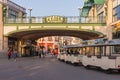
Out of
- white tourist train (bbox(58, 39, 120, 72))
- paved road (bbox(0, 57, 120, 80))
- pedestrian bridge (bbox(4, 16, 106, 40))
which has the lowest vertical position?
paved road (bbox(0, 57, 120, 80))

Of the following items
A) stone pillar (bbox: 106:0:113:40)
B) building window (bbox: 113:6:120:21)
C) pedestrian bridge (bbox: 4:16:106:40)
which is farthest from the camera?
pedestrian bridge (bbox: 4:16:106:40)

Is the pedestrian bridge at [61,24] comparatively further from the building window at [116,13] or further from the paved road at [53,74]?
the paved road at [53,74]

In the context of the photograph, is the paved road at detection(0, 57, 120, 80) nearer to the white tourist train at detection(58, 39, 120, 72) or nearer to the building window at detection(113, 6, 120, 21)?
the white tourist train at detection(58, 39, 120, 72)

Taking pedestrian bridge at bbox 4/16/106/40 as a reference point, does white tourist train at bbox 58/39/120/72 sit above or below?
below

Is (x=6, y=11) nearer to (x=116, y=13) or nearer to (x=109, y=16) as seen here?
(x=109, y=16)

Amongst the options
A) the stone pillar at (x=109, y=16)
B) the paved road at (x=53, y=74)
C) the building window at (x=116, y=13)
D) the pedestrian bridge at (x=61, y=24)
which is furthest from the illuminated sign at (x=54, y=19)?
the paved road at (x=53, y=74)

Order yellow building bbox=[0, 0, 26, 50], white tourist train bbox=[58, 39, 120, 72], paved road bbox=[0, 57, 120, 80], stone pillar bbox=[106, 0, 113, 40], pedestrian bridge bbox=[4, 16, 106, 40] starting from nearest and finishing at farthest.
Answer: paved road bbox=[0, 57, 120, 80]
white tourist train bbox=[58, 39, 120, 72]
stone pillar bbox=[106, 0, 113, 40]
pedestrian bridge bbox=[4, 16, 106, 40]
yellow building bbox=[0, 0, 26, 50]

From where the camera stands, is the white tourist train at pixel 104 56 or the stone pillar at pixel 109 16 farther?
the stone pillar at pixel 109 16

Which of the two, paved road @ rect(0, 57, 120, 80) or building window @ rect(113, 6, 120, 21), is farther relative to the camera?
building window @ rect(113, 6, 120, 21)

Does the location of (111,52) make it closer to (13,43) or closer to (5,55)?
(5,55)

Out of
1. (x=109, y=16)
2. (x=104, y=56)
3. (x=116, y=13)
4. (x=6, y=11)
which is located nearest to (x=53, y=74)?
(x=104, y=56)

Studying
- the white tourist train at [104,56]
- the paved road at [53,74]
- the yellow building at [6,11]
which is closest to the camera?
the paved road at [53,74]

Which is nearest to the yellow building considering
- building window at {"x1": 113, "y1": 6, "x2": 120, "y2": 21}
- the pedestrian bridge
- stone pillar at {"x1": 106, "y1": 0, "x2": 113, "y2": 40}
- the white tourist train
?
the pedestrian bridge

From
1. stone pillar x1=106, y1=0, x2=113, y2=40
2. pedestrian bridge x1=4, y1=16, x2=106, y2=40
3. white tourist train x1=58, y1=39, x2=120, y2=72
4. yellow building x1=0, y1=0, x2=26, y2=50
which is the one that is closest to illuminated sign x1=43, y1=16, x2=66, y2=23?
pedestrian bridge x1=4, y1=16, x2=106, y2=40
